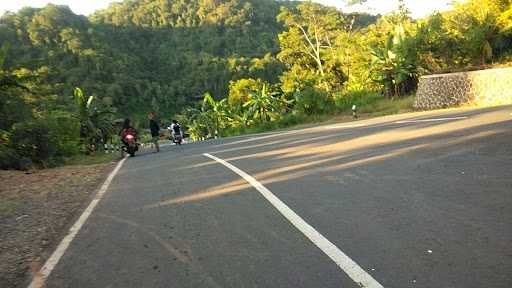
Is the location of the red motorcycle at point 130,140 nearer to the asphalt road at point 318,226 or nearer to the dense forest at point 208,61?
the dense forest at point 208,61

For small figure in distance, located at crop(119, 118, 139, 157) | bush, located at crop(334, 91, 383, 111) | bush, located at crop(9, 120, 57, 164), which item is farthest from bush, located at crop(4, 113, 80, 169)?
bush, located at crop(334, 91, 383, 111)

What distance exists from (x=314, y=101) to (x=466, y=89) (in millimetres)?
15885

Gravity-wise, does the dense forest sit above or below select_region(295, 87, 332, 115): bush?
above

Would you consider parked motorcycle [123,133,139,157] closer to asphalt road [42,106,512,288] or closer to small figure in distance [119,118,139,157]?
small figure in distance [119,118,139,157]

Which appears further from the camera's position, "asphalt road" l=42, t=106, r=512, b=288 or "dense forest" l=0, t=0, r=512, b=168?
"dense forest" l=0, t=0, r=512, b=168

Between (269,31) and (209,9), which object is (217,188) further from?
(209,9)

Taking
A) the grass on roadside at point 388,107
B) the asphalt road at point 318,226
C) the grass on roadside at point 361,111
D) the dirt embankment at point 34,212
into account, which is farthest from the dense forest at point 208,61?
the asphalt road at point 318,226

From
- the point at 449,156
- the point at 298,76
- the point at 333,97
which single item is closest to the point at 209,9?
the point at 298,76

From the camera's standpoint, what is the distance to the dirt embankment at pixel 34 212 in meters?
5.78

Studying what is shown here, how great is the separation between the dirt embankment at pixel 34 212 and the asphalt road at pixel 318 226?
1.34ft

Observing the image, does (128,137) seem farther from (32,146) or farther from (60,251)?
(60,251)

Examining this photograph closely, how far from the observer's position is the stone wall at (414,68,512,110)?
23891mm

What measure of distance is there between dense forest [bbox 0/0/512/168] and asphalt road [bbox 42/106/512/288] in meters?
11.1

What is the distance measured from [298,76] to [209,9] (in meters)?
76.4
